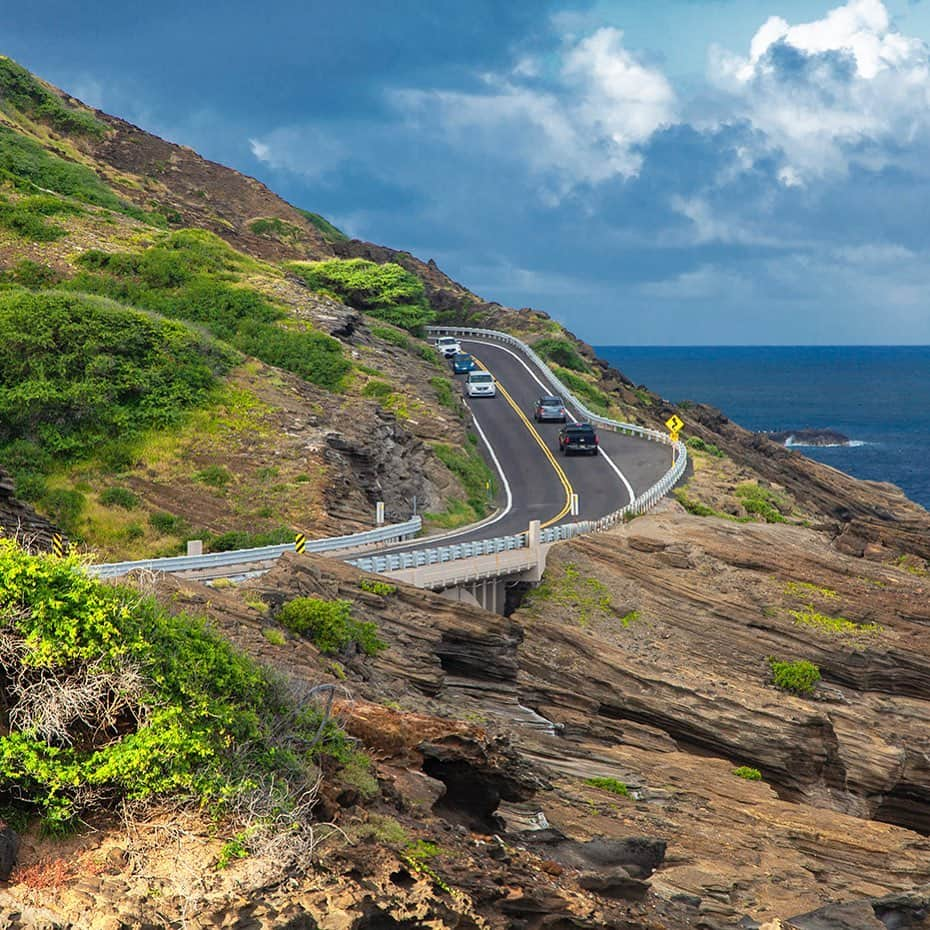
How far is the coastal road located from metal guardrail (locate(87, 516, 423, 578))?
0.68m

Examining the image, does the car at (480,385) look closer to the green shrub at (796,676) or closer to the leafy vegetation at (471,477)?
the leafy vegetation at (471,477)

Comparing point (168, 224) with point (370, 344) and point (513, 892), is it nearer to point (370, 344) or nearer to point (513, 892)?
point (370, 344)

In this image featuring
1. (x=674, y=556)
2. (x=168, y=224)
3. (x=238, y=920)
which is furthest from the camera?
(x=168, y=224)

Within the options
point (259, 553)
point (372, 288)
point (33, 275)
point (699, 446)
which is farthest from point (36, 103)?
point (259, 553)

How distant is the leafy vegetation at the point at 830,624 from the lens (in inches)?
1480

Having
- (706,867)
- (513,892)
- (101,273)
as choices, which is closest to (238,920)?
(513,892)

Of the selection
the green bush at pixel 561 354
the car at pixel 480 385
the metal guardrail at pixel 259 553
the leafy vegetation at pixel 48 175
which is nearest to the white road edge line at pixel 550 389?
the green bush at pixel 561 354

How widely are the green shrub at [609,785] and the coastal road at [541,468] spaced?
1665 cm

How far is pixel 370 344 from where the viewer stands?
213ft

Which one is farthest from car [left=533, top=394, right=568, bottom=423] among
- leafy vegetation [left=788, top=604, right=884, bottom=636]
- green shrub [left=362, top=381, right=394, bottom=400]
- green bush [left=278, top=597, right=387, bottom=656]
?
green bush [left=278, top=597, right=387, bottom=656]

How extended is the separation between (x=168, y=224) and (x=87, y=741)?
74.5 m

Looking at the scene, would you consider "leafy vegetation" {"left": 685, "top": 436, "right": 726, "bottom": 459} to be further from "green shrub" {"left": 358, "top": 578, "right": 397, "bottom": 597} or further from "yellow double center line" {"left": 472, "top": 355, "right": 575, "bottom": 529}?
"green shrub" {"left": 358, "top": 578, "right": 397, "bottom": 597}

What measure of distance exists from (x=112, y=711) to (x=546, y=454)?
4747 centimetres

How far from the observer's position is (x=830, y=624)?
1494 inches
